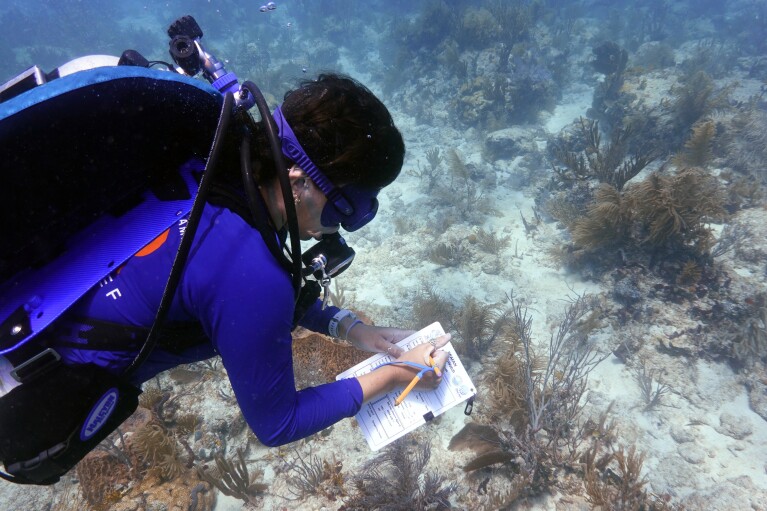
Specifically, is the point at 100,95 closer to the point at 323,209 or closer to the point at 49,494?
the point at 323,209

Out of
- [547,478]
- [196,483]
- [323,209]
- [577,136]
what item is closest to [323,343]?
[196,483]

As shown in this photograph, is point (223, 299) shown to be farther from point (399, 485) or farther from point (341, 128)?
point (399, 485)

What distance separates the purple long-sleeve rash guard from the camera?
1303 mm

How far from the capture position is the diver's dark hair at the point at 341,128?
1485mm

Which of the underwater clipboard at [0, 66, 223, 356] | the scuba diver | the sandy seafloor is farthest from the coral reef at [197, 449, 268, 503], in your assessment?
the underwater clipboard at [0, 66, 223, 356]

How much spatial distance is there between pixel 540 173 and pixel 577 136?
1.46 m

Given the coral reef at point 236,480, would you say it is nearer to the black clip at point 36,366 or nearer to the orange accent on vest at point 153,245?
the black clip at point 36,366

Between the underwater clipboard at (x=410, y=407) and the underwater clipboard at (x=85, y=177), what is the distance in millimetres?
1580

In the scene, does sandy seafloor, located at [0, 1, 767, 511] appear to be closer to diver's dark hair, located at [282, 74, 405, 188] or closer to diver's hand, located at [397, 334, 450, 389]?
diver's hand, located at [397, 334, 450, 389]

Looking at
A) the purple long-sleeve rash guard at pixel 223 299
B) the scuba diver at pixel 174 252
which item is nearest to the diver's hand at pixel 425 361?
the scuba diver at pixel 174 252

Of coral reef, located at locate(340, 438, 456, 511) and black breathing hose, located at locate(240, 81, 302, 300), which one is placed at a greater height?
black breathing hose, located at locate(240, 81, 302, 300)

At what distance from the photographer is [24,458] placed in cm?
125

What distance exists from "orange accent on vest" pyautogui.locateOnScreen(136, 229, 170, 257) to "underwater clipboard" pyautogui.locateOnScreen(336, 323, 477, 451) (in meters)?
1.48

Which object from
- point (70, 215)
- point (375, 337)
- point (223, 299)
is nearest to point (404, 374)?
point (375, 337)
